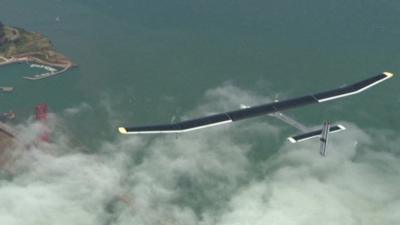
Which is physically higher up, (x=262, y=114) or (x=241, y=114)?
(x=241, y=114)

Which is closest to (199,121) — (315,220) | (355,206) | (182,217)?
(182,217)

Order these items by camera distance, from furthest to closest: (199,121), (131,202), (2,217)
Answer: (131,202) < (2,217) < (199,121)

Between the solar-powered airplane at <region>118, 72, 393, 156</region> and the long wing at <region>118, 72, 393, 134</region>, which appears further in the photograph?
the solar-powered airplane at <region>118, 72, 393, 156</region>

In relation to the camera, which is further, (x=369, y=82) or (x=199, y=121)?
(x=369, y=82)

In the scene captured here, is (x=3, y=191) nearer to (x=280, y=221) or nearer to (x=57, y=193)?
(x=57, y=193)

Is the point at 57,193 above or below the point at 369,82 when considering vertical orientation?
below

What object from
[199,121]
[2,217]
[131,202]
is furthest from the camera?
[131,202]

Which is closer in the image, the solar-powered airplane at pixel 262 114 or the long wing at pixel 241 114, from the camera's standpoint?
the long wing at pixel 241 114

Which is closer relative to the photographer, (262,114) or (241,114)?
(241,114)

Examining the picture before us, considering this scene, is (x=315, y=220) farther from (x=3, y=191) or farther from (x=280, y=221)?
(x=3, y=191)
